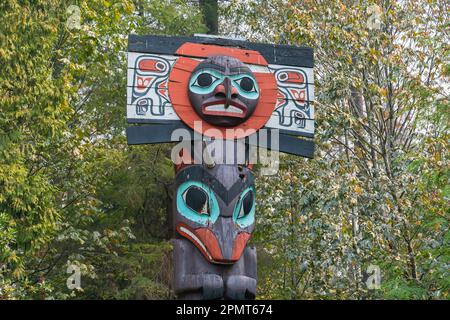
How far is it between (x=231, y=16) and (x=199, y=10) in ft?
2.42

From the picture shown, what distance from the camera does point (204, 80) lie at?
26.0ft

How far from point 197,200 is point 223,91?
1268mm

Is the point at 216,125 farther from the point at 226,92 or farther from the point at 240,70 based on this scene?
the point at 240,70

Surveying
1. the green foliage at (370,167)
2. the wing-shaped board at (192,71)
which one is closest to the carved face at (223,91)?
the wing-shaped board at (192,71)

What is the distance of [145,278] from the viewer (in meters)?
12.1

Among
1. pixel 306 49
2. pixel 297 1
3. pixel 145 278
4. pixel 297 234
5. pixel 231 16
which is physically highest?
pixel 231 16

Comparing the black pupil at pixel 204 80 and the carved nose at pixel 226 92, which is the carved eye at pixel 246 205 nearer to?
the carved nose at pixel 226 92

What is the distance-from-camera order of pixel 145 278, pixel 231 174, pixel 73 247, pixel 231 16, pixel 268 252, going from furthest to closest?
pixel 231 16 → pixel 268 252 → pixel 73 247 → pixel 145 278 → pixel 231 174

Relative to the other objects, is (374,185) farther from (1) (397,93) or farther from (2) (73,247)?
(2) (73,247)

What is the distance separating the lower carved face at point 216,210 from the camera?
23.8ft

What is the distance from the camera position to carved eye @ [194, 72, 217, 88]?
26.0 feet

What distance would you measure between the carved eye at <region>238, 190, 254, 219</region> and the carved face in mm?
855

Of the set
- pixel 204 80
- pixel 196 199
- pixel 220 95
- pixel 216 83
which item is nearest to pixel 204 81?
pixel 204 80

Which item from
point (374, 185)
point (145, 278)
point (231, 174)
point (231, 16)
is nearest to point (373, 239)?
point (374, 185)
